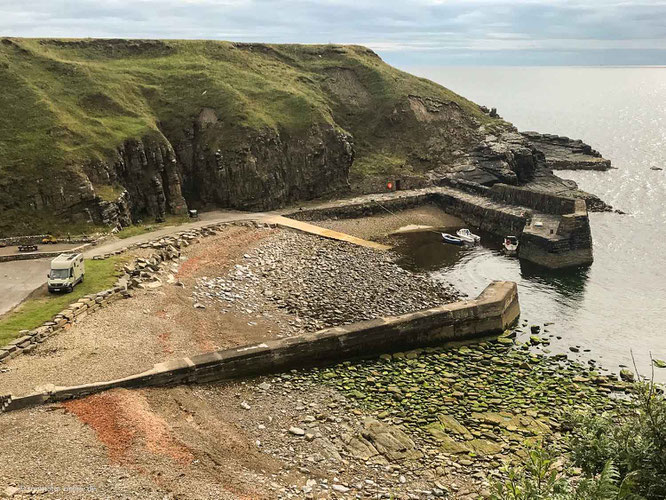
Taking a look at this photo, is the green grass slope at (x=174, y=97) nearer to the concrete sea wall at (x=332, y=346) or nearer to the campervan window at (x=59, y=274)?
the campervan window at (x=59, y=274)

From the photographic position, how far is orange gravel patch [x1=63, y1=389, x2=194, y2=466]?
2125cm

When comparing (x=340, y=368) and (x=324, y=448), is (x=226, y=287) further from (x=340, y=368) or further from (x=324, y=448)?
(x=324, y=448)

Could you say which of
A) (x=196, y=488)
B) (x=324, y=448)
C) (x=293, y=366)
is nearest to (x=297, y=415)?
(x=324, y=448)

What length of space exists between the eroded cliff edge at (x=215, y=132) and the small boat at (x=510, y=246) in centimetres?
2055

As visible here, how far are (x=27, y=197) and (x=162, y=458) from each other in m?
34.7

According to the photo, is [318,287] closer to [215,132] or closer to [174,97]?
[215,132]

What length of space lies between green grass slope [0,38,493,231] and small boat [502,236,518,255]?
999 inches

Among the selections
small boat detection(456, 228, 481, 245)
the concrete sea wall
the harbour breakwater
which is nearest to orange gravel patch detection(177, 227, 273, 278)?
the harbour breakwater

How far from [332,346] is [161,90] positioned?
157 feet

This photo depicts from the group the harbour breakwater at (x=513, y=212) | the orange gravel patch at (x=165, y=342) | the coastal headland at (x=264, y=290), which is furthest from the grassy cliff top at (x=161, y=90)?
the orange gravel patch at (x=165, y=342)

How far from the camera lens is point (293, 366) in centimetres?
3122

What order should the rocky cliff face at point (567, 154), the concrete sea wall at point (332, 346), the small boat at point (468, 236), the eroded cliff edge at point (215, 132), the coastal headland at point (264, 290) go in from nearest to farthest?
the coastal headland at point (264, 290), the concrete sea wall at point (332, 346), the eroded cliff edge at point (215, 132), the small boat at point (468, 236), the rocky cliff face at point (567, 154)

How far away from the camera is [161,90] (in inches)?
2655

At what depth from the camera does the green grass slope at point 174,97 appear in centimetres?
5100
